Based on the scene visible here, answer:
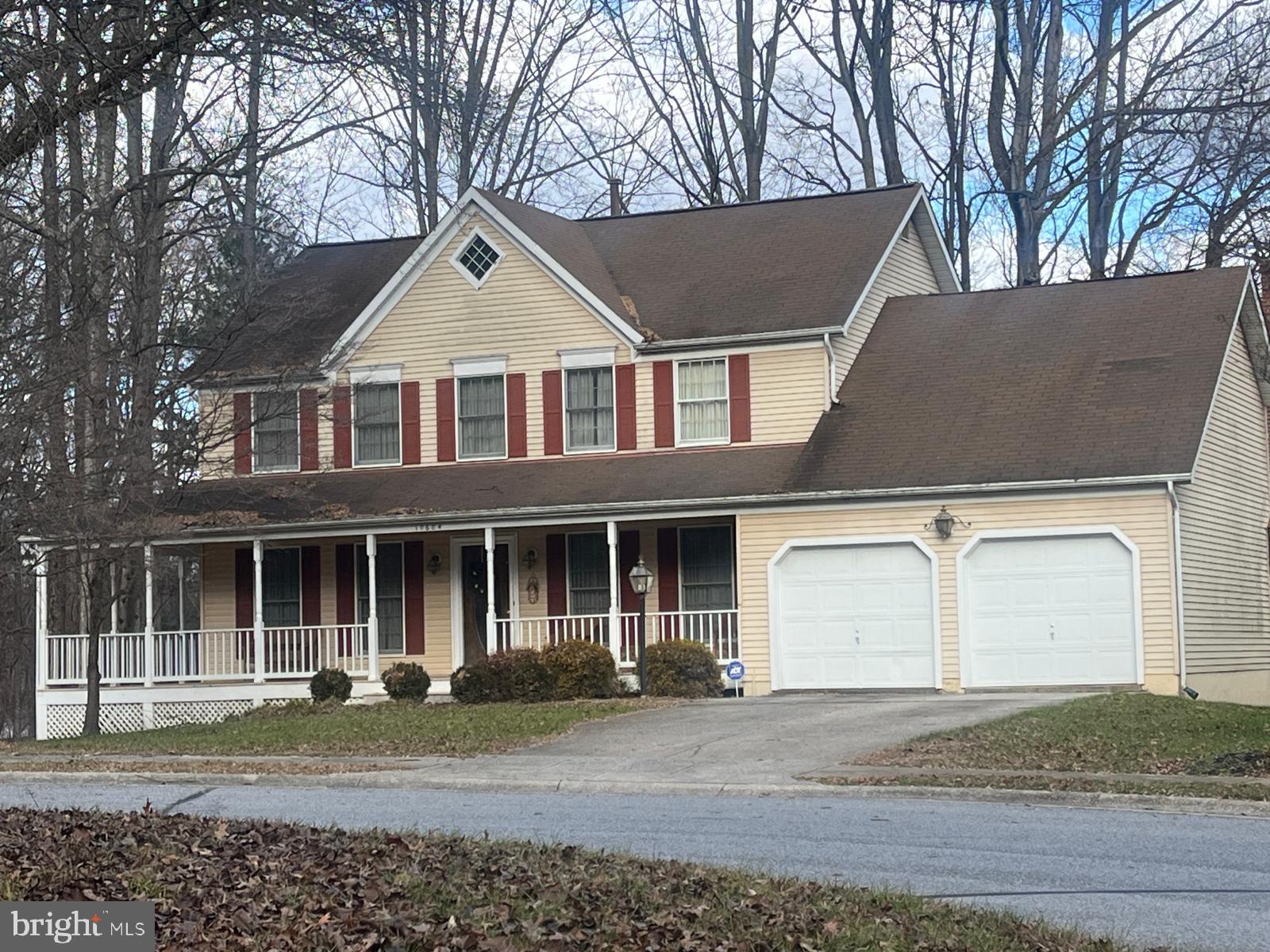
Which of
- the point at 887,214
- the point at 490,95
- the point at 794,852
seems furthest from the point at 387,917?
the point at 490,95

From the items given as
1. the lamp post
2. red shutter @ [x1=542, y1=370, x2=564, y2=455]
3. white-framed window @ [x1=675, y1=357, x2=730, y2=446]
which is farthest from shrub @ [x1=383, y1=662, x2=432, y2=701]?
white-framed window @ [x1=675, y1=357, x2=730, y2=446]

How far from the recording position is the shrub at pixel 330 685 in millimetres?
27422

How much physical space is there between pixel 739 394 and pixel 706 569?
118 inches

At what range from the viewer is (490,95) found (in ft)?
131

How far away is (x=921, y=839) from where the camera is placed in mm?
12148

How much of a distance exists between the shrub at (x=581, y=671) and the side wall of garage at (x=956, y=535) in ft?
8.03

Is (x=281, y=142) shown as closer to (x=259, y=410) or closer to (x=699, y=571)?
(x=259, y=410)

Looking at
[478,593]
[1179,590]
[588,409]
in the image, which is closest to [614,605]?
[478,593]

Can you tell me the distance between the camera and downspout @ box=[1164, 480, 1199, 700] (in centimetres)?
2420

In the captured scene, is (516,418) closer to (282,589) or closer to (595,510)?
(595,510)

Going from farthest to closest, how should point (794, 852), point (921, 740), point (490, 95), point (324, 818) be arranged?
1. point (490, 95)
2. point (921, 740)
3. point (324, 818)
4. point (794, 852)

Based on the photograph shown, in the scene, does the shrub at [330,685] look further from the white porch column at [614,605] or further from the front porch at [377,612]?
the white porch column at [614,605]

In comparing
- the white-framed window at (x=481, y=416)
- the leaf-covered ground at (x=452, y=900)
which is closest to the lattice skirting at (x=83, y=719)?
the white-framed window at (x=481, y=416)

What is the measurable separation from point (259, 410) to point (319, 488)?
5.84 ft
